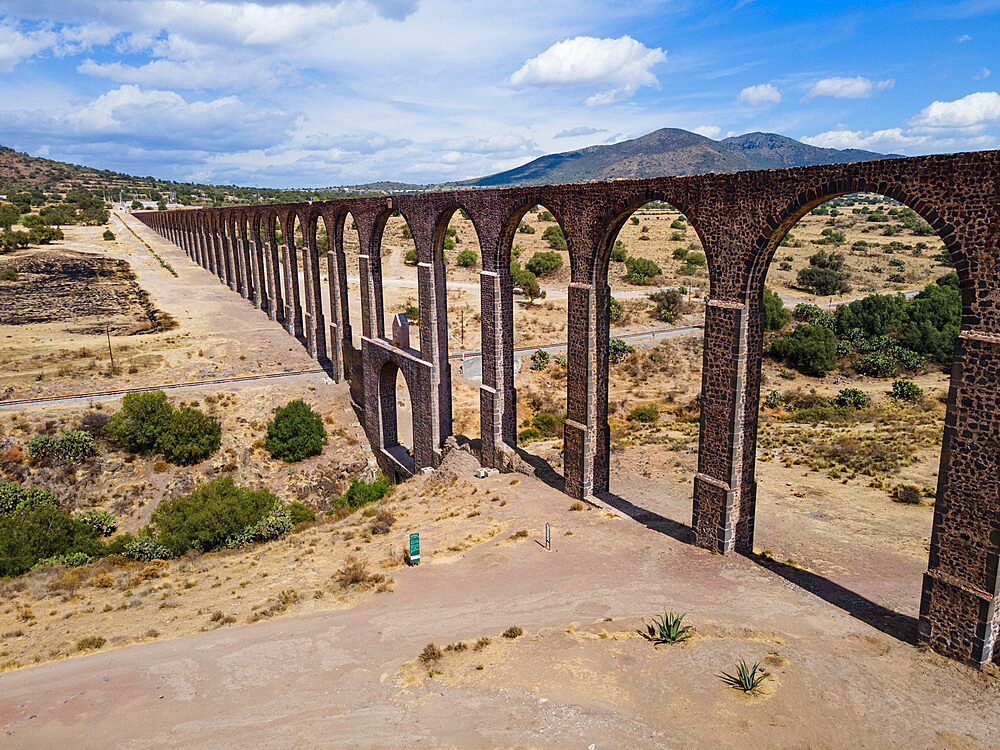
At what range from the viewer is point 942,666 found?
9.98 metres

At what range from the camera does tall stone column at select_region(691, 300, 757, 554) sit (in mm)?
13172

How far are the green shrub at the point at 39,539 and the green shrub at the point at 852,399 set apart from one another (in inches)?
1256

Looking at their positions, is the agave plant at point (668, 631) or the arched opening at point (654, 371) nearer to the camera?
the agave plant at point (668, 631)

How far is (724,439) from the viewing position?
44.9 ft

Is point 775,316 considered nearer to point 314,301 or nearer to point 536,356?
point 536,356

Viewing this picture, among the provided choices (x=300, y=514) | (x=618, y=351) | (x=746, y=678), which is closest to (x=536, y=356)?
(x=618, y=351)

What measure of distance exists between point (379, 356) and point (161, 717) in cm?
1845

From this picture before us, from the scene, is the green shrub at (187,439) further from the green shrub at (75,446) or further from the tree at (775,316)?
the tree at (775,316)

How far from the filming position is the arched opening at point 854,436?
1377 centimetres

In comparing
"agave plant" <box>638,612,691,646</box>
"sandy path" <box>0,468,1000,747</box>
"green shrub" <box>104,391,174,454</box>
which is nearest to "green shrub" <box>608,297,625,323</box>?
"green shrub" <box>104,391,174,454</box>

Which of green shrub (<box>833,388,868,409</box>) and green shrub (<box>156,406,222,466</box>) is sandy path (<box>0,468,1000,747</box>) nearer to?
green shrub (<box>156,406,222,466</box>)

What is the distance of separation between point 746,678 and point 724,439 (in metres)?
5.36

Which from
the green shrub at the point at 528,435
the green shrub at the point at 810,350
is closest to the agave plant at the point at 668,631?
the green shrub at the point at 528,435

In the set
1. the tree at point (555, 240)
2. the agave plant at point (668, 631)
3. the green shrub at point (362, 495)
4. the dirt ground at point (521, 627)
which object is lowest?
the green shrub at point (362, 495)
